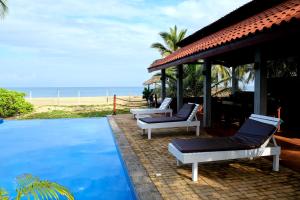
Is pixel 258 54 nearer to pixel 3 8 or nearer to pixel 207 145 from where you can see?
pixel 207 145

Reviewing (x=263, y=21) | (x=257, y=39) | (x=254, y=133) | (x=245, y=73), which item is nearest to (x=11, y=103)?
(x=254, y=133)

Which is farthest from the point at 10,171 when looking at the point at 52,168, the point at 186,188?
the point at 186,188

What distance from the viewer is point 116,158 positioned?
7.82 m

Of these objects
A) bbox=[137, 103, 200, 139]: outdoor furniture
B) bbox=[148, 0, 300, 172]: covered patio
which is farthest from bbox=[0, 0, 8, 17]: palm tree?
bbox=[137, 103, 200, 139]: outdoor furniture

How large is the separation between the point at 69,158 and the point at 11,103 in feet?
32.2

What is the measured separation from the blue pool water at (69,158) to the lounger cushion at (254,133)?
2406mm

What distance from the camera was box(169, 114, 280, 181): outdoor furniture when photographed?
4891mm

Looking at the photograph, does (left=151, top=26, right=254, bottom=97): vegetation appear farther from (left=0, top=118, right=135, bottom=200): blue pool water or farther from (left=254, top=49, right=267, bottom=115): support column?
(left=254, top=49, right=267, bottom=115): support column

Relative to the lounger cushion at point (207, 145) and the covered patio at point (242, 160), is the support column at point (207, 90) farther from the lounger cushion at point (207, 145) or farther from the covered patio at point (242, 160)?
the lounger cushion at point (207, 145)

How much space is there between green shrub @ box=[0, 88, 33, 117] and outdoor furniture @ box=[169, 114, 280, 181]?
13158mm

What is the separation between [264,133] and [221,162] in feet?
3.78

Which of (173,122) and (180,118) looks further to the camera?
(180,118)

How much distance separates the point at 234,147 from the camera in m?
5.09

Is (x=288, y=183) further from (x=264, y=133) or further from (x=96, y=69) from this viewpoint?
(x=96, y=69)
